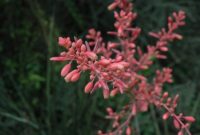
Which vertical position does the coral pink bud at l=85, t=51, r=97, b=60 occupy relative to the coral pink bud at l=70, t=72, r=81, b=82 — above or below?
above

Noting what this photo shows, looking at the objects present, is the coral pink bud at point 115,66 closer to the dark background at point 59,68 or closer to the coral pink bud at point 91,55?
the coral pink bud at point 91,55

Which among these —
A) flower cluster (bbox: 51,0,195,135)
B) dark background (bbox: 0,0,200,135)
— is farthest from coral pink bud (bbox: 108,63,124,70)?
dark background (bbox: 0,0,200,135)

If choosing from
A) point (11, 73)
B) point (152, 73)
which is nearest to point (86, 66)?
point (11, 73)

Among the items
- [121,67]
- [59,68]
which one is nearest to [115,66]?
[121,67]

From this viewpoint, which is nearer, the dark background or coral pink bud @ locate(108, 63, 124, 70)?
coral pink bud @ locate(108, 63, 124, 70)

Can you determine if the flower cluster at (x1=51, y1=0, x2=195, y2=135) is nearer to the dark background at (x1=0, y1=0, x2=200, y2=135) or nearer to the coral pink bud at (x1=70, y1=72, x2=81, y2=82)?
the coral pink bud at (x1=70, y1=72, x2=81, y2=82)

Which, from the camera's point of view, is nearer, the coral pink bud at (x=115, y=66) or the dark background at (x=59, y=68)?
the coral pink bud at (x=115, y=66)

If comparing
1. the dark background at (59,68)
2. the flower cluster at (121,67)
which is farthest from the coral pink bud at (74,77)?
the dark background at (59,68)

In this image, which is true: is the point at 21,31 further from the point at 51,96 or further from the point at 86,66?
the point at 86,66
